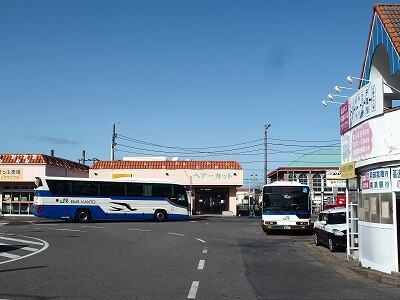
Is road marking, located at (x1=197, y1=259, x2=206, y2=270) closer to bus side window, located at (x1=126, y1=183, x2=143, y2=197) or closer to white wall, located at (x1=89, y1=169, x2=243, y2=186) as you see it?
bus side window, located at (x1=126, y1=183, x2=143, y2=197)

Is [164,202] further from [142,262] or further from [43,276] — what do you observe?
[43,276]

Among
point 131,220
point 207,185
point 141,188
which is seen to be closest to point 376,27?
point 141,188

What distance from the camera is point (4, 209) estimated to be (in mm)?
45531

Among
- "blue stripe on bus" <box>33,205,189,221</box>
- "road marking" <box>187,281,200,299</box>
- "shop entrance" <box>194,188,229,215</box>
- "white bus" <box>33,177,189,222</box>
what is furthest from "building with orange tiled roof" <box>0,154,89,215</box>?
"road marking" <box>187,281,200,299</box>

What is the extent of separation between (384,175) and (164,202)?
85.5ft

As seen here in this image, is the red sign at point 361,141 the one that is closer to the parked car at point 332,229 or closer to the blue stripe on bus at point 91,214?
the parked car at point 332,229

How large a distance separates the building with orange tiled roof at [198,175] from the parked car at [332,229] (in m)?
29.9

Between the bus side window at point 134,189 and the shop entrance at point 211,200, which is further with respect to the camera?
the shop entrance at point 211,200

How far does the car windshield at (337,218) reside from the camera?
18.5m

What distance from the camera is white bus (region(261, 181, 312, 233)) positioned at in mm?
25281

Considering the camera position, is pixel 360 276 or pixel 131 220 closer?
pixel 360 276

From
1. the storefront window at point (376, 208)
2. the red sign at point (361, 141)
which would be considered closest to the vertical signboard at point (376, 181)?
the storefront window at point (376, 208)

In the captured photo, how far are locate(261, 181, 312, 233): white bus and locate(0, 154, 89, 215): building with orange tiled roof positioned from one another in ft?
85.2

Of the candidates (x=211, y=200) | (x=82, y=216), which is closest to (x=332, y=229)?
(x=82, y=216)
